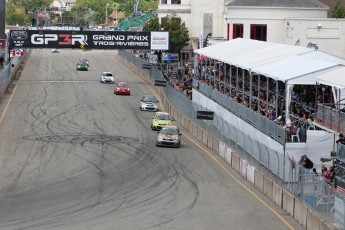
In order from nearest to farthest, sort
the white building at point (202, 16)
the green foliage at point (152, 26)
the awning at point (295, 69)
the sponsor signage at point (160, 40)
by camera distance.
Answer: the awning at point (295, 69) < the sponsor signage at point (160, 40) < the white building at point (202, 16) < the green foliage at point (152, 26)

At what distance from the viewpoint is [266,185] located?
40531 mm

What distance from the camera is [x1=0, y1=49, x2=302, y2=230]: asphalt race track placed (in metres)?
35.6

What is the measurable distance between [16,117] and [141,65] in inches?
1461

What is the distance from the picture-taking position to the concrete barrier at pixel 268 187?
39.6 metres

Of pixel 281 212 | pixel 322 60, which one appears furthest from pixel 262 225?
pixel 322 60

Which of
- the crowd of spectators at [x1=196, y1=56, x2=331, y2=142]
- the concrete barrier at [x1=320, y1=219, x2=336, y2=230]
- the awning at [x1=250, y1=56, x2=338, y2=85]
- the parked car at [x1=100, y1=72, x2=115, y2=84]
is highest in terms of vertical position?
the awning at [x1=250, y1=56, x2=338, y2=85]

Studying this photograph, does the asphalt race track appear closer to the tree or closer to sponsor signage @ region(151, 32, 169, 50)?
sponsor signage @ region(151, 32, 169, 50)

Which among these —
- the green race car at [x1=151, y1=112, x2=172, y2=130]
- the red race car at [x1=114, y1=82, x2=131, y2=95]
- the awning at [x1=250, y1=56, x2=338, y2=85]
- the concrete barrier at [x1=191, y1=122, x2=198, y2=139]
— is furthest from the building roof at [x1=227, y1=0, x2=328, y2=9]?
the awning at [x1=250, y1=56, x2=338, y2=85]

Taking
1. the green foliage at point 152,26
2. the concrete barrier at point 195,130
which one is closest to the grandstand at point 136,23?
the green foliage at point 152,26

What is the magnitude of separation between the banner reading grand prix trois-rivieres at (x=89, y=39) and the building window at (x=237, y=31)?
24.0ft

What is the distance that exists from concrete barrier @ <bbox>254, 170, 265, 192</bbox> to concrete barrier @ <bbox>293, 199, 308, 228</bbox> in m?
5.42

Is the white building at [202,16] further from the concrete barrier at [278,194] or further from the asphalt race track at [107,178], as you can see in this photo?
the concrete barrier at [278,194]

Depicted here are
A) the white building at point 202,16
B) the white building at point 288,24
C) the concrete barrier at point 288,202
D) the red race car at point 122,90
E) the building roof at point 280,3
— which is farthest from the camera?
the white building at point 202,16

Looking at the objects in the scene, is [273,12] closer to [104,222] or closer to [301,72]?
[301,72]
